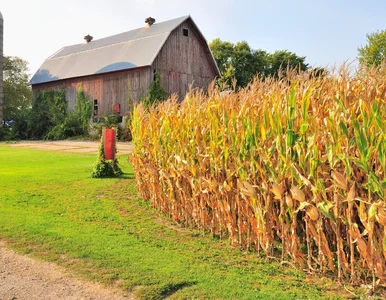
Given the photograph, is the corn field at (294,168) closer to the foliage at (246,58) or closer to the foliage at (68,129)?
the foliage at (68,129)

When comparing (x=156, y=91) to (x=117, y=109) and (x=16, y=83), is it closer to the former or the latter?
(x=117, y=109)

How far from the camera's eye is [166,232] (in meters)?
5.79

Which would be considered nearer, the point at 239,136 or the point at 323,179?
the point at 323,179

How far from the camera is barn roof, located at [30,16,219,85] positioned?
94.1 feet

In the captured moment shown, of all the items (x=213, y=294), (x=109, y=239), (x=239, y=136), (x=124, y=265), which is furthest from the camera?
(x=109, y=239)

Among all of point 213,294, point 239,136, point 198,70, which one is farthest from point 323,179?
point 198,70

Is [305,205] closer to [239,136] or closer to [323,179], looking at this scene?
[323,179]

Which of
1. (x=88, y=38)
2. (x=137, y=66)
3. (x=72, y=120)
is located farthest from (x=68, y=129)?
(x=88, y=38)

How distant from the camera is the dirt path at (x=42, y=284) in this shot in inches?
146

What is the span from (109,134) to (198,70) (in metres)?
22.5

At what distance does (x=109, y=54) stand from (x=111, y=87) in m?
3.36

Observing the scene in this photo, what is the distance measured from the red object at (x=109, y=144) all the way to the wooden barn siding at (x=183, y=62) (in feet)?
61.6

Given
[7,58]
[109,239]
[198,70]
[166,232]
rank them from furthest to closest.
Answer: [7,58] < [198,70] < [166,232] < [109,239]

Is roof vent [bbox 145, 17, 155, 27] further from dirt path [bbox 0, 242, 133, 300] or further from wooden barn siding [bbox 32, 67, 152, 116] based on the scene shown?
dirt path [bbox 0, 242, 133, 300]
